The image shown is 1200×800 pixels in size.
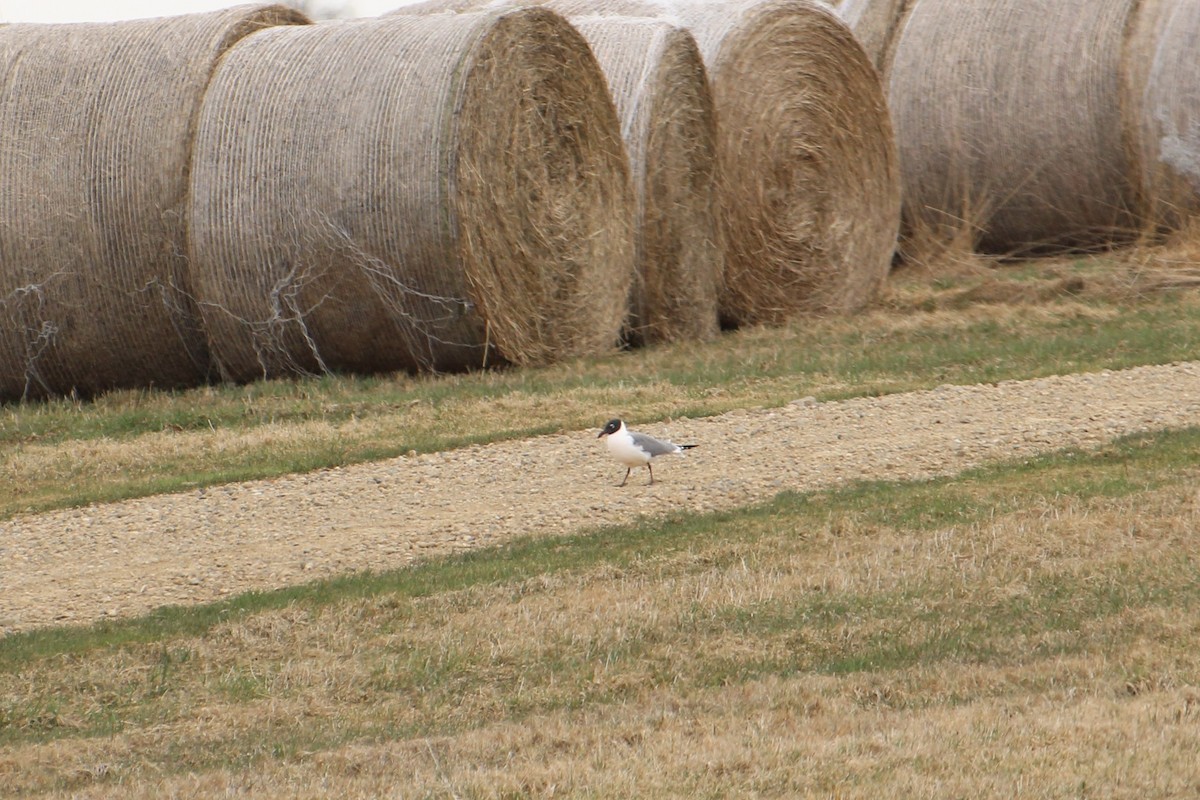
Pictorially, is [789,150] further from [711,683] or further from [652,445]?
[711,683]

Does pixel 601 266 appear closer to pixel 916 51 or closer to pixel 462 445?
pixel 462 445

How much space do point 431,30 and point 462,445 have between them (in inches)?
142

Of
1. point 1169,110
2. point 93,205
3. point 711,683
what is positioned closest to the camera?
point 711,683

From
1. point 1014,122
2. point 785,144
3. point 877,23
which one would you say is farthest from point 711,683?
point 877,23

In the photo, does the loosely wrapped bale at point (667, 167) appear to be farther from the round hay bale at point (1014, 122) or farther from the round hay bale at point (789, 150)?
the round hay bale at point (1014, 122)

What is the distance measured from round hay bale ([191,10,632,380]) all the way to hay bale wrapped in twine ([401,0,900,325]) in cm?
297

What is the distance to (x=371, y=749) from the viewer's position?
562cm

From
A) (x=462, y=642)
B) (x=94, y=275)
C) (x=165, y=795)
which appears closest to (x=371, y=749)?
(x=165, y=795)

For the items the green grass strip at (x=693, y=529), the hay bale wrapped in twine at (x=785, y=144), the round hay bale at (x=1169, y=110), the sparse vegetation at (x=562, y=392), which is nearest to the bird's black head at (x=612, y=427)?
the green grass strip at (x=693, y=529)

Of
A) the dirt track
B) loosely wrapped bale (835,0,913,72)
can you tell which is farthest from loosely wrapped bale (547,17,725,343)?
loosely wrapped bale (835,0,913,72)

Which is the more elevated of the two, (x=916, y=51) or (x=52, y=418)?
(x=916, y=51)

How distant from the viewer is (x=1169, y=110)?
17.8 m

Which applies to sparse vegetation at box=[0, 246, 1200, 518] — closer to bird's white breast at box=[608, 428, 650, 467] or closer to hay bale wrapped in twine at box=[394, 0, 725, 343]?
hay bale wrapped in twine at box=[394, 0, 725, 343]

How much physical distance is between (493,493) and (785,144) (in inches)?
306
